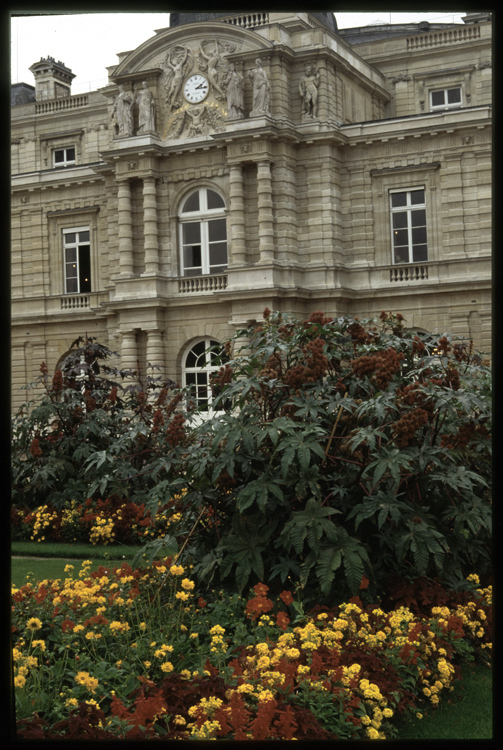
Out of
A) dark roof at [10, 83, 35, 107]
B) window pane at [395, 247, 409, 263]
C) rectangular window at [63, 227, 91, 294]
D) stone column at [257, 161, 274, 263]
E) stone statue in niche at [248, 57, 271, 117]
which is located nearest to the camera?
stone statue in niche at [248, 57, 271, 117]

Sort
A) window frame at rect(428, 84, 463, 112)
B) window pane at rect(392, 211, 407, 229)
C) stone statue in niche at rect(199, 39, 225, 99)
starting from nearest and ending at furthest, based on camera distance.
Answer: window pane at rect(392, 211, 407, 229) < stone statue in niche at rect(199, 39, 225, 99) < window frame at rect(428, 84, 463, 112)

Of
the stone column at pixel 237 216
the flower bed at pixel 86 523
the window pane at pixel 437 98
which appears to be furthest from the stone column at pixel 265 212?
the flower bed at pixel 86 523

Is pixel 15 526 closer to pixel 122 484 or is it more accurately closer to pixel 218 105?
pixel 122 484

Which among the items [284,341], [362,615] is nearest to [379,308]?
[284,341]

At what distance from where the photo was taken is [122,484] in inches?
400

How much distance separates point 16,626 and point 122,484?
197 inches

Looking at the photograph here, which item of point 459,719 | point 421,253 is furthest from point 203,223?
point 459,719

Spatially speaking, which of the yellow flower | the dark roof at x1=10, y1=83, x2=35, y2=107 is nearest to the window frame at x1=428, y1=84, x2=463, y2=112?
the dark roof at x1=10, y1=83, x2=35, y2=107

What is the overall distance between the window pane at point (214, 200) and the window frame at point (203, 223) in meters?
0.06

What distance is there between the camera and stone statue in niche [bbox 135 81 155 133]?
23.6 metres

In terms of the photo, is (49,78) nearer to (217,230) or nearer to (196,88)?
(196,88)

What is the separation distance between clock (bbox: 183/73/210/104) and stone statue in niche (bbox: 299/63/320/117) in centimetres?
274

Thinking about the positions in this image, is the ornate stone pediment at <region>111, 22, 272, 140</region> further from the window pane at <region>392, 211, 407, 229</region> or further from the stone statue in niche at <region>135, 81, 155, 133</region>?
the window pane at <region>392, 211, 407, 229</region>

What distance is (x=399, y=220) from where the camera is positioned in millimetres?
22750
